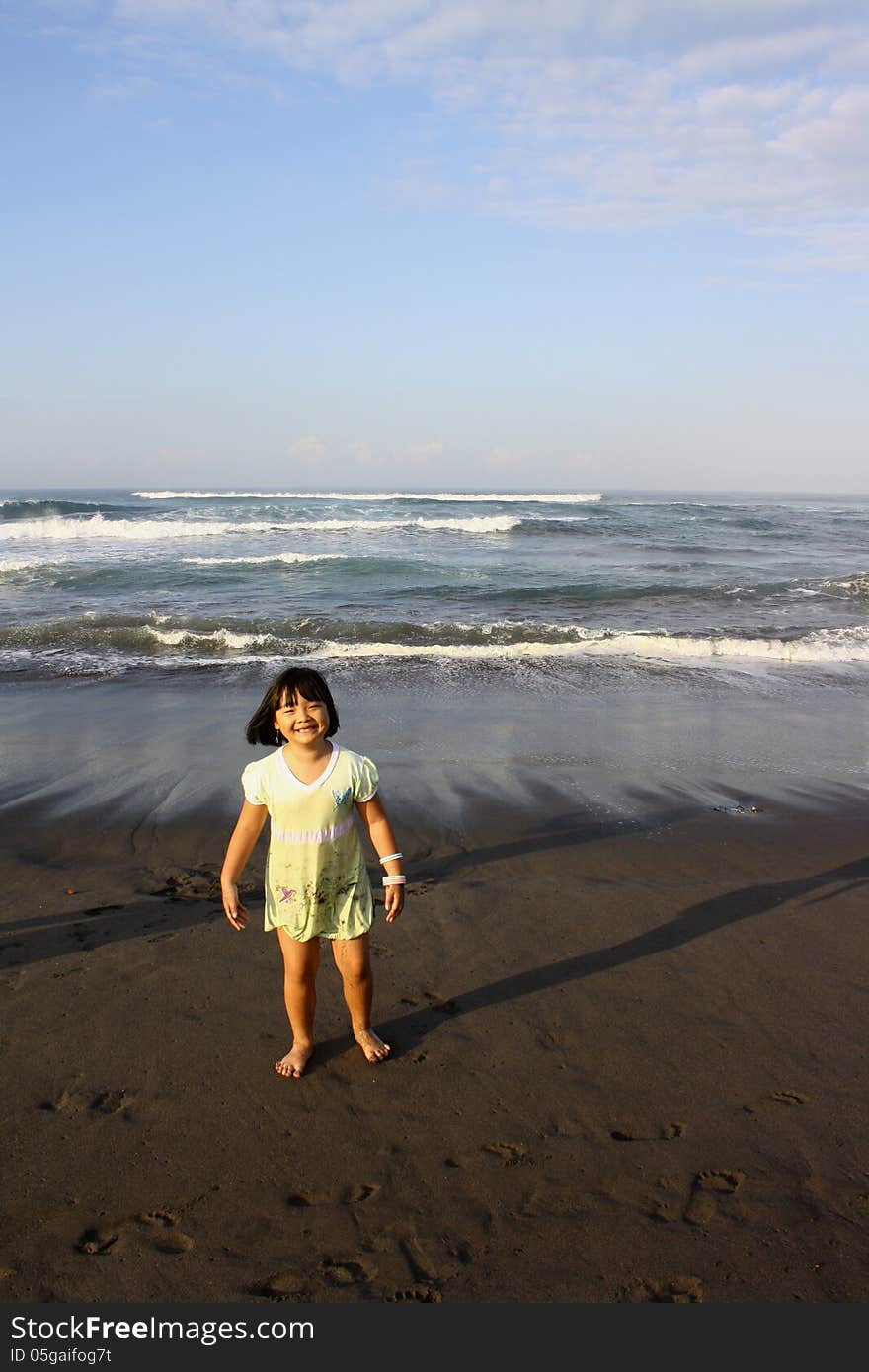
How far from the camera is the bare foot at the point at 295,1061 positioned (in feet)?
10.2

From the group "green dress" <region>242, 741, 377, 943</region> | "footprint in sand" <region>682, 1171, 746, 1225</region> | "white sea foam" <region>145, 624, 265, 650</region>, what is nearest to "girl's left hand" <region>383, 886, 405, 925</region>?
"green dress" <region>242, 741, 377, 943</region>

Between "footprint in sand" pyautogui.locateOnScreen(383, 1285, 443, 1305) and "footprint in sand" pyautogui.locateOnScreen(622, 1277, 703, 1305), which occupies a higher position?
"footprint in sand" pyautogui.locateOnScreen(622, 1277, 703, 1305)

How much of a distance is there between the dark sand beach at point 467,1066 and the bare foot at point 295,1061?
36 millimetres

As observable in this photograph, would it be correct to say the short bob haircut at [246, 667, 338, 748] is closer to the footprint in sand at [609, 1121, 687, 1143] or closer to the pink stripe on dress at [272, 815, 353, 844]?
the pink stripe on dress at [272, 815, 353, 844]

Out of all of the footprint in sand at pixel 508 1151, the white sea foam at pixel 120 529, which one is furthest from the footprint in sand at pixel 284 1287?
the white sea foam at pixel 120 529

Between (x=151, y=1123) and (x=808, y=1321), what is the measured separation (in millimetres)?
2067

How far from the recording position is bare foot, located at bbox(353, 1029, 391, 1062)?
10.4 ft

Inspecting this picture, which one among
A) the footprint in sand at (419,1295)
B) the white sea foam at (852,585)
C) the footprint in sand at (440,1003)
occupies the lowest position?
the footprint in sand at (440,1003)

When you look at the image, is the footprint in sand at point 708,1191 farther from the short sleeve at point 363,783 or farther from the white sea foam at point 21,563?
the white sea foam at point 21,563

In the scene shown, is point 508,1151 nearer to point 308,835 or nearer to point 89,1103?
point 308,835

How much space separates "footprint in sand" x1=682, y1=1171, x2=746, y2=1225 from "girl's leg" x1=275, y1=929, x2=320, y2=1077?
55.9 inches

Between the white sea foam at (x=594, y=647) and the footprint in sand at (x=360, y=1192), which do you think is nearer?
the footprint in sand at (x=360, y=1192)

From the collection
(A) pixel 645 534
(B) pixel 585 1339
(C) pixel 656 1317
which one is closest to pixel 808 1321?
(C) pixel 656 1317

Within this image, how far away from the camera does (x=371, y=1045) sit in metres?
3.20
